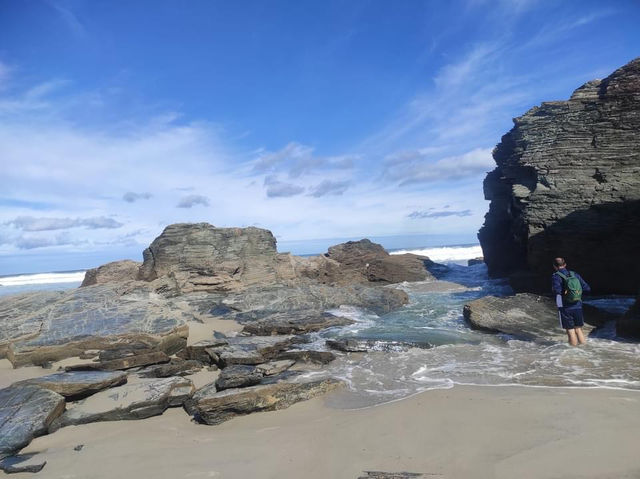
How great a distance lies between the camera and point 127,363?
809 centimetres

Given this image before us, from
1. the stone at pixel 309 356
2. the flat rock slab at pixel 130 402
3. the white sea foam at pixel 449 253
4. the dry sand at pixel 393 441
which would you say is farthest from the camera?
the white sea foam at pixel 449 253

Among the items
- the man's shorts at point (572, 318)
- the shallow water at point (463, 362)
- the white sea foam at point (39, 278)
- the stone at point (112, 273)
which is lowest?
the shallow water at point (463, 362)

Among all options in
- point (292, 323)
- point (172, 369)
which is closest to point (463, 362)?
point (292, 323)

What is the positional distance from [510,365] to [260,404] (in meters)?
4.54

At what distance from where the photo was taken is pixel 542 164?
14.5 m

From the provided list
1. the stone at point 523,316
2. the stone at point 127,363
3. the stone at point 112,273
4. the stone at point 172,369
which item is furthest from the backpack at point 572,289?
the stone at point 112,273

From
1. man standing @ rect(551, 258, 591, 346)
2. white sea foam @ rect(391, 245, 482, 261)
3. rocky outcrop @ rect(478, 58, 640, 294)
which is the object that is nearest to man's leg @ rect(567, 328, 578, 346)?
man standing @ rect(551, 258, 591, 346)

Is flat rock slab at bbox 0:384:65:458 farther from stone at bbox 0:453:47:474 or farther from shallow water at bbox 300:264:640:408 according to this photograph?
shallow water at bbox 300:264:640:408

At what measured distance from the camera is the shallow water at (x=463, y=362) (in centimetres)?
623

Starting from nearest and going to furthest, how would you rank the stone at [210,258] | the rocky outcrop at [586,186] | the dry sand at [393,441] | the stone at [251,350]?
the dry sand at [393,441] → the stone at [251,350] → the rocky outcrop at [586,186] → the stone at [210,258]

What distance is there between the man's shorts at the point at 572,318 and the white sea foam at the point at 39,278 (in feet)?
173

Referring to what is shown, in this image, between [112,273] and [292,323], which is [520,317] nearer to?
[292,323]

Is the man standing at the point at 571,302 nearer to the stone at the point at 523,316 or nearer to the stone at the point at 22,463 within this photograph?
the stone at the point at 523,316

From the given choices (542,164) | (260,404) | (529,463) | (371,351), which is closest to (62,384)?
(260,404)
